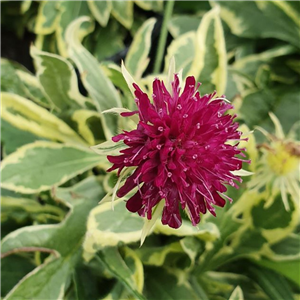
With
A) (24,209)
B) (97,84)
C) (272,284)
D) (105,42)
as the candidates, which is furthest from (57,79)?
(272,284)

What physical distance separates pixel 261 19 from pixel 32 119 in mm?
462

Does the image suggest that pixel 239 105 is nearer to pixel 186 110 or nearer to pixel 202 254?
pixel 202 254

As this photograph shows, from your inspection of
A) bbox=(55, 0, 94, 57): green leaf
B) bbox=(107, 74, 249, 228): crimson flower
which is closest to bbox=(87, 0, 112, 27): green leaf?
bbox=(55, 0, 94, 57): green leaf

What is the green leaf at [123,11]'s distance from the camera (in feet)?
2.80

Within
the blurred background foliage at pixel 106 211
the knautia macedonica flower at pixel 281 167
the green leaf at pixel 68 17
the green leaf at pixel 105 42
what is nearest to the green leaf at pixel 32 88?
the blurred background foliage at pixel 106 211

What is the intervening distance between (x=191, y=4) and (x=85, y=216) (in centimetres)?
51

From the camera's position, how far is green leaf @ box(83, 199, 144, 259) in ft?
1.68

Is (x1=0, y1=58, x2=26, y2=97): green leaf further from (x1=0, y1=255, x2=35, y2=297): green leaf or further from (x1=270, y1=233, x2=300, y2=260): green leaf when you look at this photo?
(x1=270, y1=233, x2=300, y2=260): green leaf

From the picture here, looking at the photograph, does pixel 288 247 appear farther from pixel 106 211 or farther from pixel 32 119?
pixel 32 119

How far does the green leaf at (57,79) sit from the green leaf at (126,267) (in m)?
0.23

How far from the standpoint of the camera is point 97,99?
23.3 inches

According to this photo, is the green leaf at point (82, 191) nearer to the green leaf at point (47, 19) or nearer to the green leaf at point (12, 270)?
the green leaf at point (12, 270)

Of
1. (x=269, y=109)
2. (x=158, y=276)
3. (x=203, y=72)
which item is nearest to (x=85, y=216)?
(x=158, y=276)

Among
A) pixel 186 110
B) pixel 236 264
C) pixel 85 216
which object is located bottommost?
pixel 236 264
